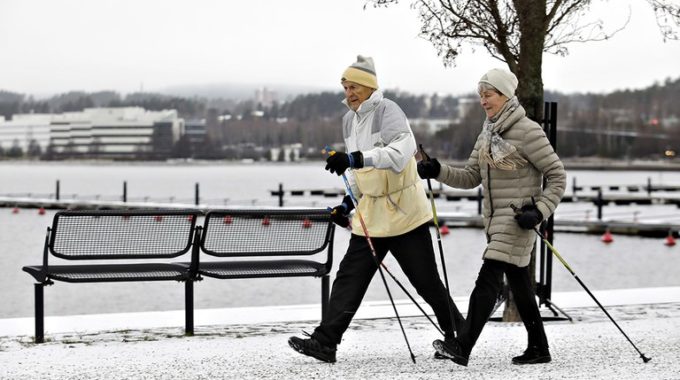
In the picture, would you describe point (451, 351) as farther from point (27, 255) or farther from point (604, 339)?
point (27, 255)

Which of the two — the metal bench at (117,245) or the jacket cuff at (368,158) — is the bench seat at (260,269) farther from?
the jacket cuff at (368,158)

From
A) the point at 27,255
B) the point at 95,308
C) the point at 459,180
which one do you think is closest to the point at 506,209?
the point at 459,180

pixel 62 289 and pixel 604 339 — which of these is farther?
pixel 62 289

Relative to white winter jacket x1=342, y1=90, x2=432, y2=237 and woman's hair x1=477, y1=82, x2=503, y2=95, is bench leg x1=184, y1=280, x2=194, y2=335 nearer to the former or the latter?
white winter jacket x1=342, y1=90, x2=432, y2=237

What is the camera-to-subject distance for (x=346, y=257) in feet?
22.1

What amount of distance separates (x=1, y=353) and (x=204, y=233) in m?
1.84

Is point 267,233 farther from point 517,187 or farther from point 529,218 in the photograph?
point 529,218

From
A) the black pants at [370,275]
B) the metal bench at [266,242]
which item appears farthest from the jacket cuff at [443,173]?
the metal bench at [266,242]

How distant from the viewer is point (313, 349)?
6605 millimetres

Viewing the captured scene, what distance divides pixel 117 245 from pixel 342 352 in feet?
7.15

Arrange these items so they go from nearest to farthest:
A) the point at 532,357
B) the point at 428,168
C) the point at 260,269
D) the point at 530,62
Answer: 1. the point at 428,168
2. the point at 532,357
3. the point at 260,269
4. the point at 530,62

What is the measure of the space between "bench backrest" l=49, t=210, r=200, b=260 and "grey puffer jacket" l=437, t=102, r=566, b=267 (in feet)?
8.36

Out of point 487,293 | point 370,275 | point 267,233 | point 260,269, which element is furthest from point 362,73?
point 267,233

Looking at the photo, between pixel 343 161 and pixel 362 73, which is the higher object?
pixel 362 73
